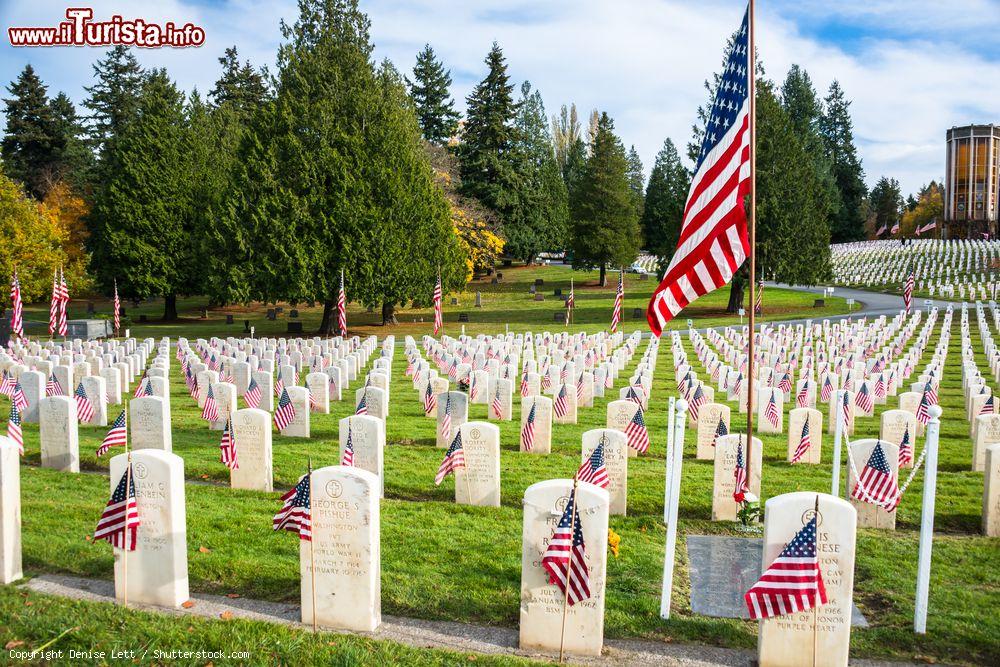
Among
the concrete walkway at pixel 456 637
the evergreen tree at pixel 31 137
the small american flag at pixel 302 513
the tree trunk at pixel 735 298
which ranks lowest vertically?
the concrete walkway at pixel 456 637

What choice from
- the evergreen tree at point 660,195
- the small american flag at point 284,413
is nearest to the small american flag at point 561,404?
the small american flag at point 284,413

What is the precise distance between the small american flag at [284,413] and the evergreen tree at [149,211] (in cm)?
3376

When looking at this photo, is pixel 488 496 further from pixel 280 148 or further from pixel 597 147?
pixel 597 147

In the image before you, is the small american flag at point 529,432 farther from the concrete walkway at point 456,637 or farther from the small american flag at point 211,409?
the concrete walkway at point 456,637

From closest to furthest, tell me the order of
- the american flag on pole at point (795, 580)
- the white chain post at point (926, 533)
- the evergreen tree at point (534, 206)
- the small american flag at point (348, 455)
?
the american flag on pole at point (795, 580), the white chain post at point (926, 533), the small american flag at point (348, 455), the evergreen tree at point (534, 206)

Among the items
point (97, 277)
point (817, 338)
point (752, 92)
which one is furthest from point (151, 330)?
point (752, 92)

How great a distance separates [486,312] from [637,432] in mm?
37038

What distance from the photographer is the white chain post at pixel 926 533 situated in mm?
6281

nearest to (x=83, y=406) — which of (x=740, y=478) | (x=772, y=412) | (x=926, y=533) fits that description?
(x=740, y=478)

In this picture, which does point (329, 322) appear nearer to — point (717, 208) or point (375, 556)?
point (717, 208)

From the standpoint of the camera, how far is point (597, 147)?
59.4m

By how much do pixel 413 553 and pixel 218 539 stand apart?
2.13 metres

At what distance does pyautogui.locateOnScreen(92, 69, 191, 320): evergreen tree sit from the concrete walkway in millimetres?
40528

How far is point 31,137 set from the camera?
64875 mm
